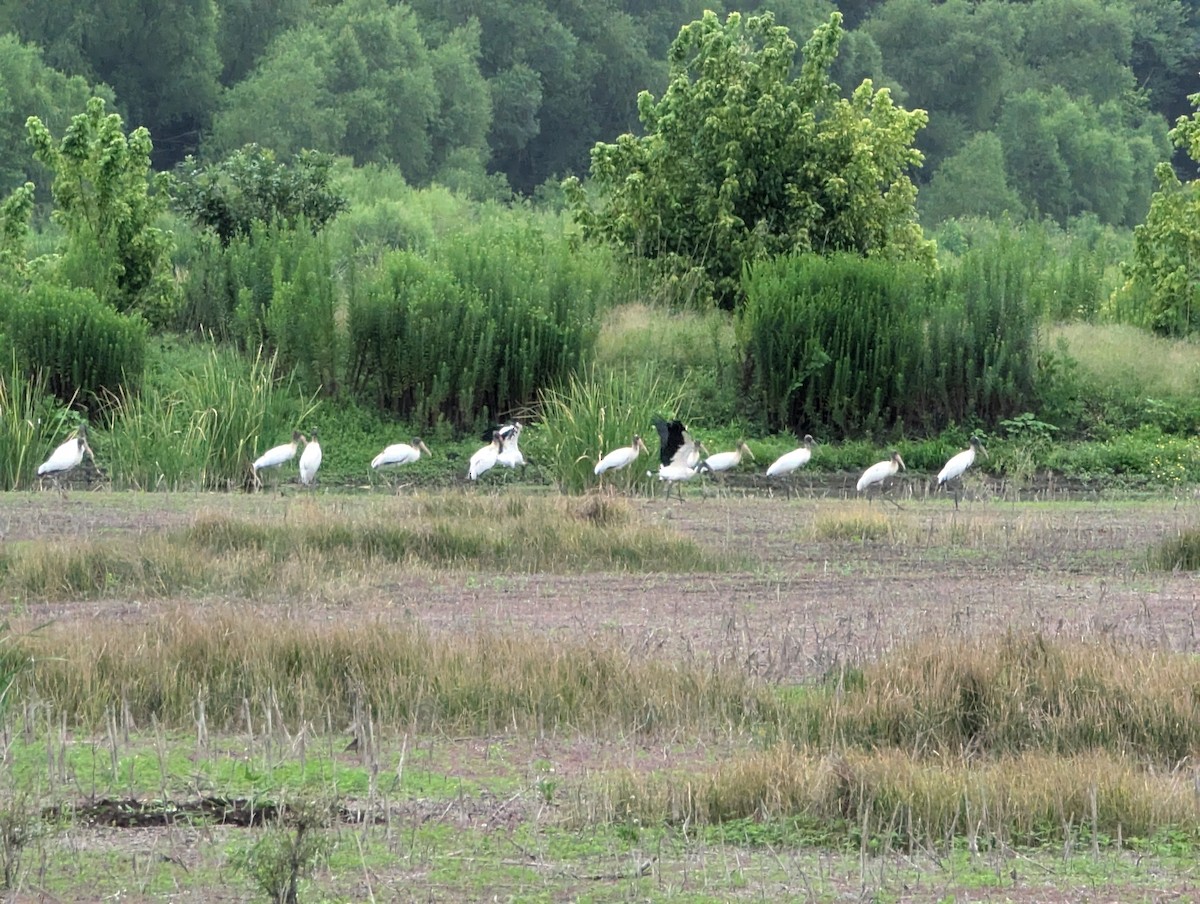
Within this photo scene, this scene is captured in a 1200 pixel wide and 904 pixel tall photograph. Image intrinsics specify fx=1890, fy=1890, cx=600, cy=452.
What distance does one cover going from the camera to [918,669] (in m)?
7.78

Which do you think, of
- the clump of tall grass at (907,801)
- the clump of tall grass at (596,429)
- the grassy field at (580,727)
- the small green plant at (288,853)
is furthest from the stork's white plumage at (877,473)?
the small green plant at (288,853)

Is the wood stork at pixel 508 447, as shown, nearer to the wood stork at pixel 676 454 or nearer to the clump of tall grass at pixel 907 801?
the wood stork at pixel 676 454

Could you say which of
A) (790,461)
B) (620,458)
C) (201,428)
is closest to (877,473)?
(790,461)

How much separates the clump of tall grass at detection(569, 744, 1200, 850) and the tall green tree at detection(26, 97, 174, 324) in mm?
18463

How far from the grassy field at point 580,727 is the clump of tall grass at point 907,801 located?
0.5 inches

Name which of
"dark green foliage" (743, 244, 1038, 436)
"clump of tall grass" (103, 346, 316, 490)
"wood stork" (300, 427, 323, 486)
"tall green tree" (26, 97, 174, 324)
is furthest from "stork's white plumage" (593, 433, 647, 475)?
"tall green tree" (26, 97, 174, 324)

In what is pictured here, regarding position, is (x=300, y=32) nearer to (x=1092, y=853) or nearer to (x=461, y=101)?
(x=461, y=101)

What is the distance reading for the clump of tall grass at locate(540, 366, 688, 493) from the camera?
18297 millimetres

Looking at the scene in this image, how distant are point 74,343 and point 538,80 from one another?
37.5 m

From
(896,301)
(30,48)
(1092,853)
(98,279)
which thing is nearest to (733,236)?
(896,301)

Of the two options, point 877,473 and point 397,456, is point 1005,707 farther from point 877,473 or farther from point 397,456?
point 397,456

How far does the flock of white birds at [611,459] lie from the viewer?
57.1 ft

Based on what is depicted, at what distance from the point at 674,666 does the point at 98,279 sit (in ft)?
53.7

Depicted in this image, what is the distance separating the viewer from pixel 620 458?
1733 centimetres
